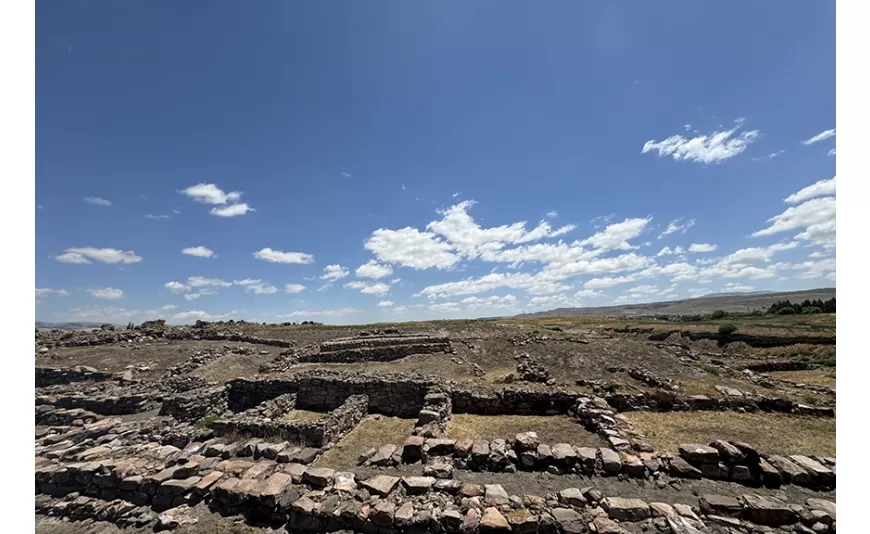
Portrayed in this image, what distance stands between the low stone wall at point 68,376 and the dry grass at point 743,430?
27236 mm

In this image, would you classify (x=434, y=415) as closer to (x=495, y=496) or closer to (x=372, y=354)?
(x=495, y=496)

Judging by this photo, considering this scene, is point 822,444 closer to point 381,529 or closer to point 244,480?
point 381,529

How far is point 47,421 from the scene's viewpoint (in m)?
13.2

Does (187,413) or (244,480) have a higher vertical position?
(244,480)

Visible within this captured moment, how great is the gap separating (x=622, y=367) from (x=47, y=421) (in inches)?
1051

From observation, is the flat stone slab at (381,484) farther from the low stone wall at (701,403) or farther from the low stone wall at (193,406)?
the low stone wall at (193,406)

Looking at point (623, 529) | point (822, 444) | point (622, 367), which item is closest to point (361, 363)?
point (622, 367)

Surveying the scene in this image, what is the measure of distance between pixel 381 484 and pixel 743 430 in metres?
11.5

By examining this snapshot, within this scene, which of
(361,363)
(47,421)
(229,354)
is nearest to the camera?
(47,421)

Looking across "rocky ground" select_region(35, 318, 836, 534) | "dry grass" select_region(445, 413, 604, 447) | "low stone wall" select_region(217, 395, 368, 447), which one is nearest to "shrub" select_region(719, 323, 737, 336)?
"rocky ground" select_region(35, 318, 836, 534)

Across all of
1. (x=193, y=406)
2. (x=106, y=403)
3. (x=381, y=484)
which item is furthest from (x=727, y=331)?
(x=106, y=403)

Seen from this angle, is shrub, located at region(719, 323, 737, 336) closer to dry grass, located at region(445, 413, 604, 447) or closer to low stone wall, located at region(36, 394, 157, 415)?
dry grass, located at region(445, 413, 604, 447)

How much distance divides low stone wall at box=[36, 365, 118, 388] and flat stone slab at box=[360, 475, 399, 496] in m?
21.4

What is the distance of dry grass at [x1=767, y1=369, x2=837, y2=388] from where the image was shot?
1703cm
